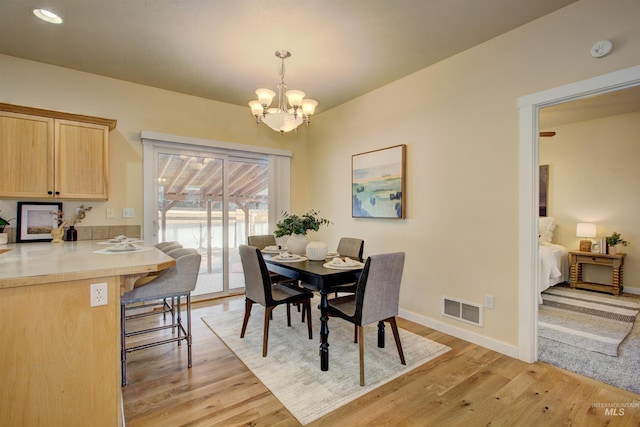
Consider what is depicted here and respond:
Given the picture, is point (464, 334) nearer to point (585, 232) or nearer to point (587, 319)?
point (587, 319)

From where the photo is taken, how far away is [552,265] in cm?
439

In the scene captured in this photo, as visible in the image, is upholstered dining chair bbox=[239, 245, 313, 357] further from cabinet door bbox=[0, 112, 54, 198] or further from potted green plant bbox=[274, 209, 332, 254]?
cabinet door bbox=[0, 112, 54, 198]

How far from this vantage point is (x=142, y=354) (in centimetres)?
255

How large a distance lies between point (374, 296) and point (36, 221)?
3407mm

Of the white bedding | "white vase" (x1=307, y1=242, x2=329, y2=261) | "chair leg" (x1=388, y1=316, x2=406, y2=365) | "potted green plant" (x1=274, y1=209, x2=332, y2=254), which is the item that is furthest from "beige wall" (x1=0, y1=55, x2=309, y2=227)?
the white bedding

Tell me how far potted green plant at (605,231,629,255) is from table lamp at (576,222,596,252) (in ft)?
0.72

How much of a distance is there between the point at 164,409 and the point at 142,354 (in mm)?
884

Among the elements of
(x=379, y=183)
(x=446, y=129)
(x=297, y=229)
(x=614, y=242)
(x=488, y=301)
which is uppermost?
(x=446, y=129)

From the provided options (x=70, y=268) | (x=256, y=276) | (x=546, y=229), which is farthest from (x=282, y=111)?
(x=546, y=229)

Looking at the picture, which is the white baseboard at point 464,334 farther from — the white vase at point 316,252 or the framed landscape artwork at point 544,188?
the framed landscape artwork at point 544,188

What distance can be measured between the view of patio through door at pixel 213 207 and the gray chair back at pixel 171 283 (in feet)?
6.06

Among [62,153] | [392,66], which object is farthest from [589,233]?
[62,153]

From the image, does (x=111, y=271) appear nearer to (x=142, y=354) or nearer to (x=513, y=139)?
(x=142, y=354)

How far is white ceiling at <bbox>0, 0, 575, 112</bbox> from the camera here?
2.21 metres
